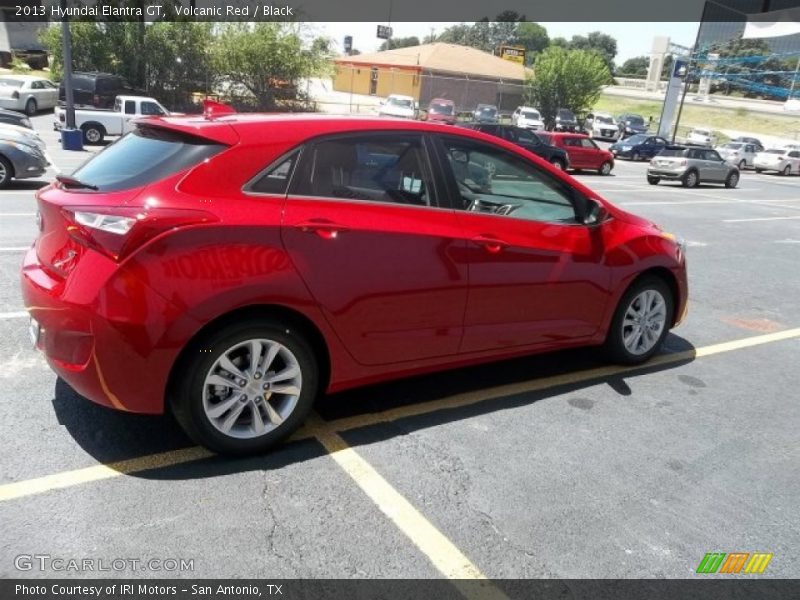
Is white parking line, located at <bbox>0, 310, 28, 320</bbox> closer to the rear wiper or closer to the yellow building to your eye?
the rear wiper

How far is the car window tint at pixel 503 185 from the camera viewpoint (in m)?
4.00

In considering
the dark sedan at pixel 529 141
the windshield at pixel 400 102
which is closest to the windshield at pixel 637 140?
the windshield at pixel 400 102

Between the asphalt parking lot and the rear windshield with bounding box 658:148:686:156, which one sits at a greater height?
the rear windshield with bounding box 658:148:686:156

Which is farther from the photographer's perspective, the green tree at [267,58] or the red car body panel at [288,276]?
the green tree at [267,58]

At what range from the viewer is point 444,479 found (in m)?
3.34

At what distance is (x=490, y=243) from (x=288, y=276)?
1.28 metres

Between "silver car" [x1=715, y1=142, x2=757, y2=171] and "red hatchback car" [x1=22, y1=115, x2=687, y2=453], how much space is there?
37978 millimetres

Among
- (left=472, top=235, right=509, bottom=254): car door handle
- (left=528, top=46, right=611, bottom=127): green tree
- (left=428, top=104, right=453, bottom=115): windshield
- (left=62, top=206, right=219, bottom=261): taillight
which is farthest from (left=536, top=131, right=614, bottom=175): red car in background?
(left=528, top=46, right=611, bottom=127): green tree

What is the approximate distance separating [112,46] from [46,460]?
37193 mm

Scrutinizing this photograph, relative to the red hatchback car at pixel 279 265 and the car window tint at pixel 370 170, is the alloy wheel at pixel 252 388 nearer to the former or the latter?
the red hatchback car at pixel 279 265

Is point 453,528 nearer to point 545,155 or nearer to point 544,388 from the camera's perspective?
point 544,388

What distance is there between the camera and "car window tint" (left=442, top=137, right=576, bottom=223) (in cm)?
400

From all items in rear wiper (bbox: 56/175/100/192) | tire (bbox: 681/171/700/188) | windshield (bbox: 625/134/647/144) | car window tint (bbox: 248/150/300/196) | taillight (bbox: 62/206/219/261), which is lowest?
tire (bbox: 681/171/700/188)

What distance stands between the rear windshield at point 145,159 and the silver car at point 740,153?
39.5 meters
